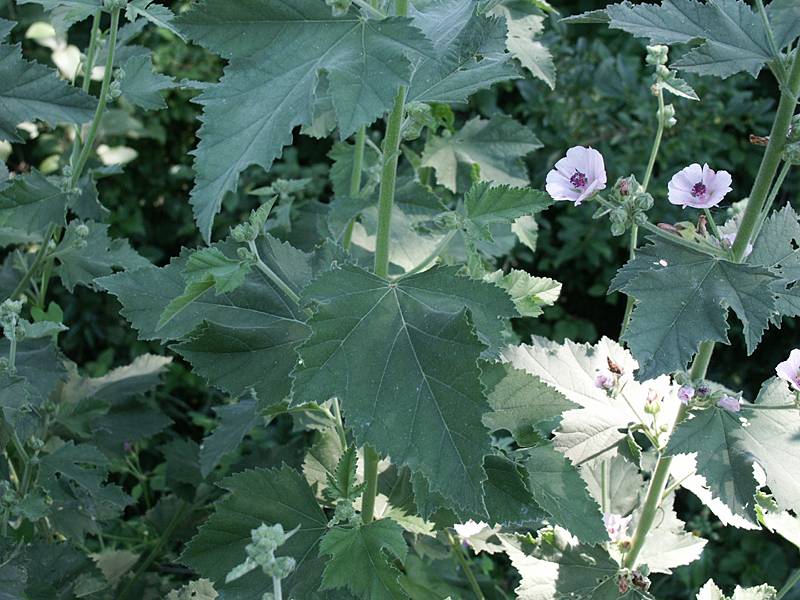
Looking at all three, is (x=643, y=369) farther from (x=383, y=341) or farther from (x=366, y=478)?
(x=366, y=478)

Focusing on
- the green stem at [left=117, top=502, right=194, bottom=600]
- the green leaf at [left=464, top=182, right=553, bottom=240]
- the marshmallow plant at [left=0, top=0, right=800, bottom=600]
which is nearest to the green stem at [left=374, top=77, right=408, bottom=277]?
the marshmallow plant at [left=0, top=0, right=800, bottom=600]

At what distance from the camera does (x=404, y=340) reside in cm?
124

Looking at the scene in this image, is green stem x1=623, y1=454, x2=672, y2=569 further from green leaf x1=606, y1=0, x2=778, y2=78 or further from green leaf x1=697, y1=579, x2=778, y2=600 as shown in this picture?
green leaf x1=606, y1=0, x2=778, y2=78

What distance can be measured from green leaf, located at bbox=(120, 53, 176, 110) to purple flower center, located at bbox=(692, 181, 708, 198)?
0.99 meters

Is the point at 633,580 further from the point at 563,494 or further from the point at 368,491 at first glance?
the point at 368,491

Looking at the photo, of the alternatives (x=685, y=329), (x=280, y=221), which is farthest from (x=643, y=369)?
(x=280, y=221)

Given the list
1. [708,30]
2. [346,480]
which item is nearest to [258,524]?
[346,480]

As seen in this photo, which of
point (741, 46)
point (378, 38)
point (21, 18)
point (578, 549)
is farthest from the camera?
point (21, 18)

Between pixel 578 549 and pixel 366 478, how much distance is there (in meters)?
0.40

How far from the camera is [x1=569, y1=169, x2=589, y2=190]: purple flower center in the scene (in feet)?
4.62

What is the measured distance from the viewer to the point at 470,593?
196 cm

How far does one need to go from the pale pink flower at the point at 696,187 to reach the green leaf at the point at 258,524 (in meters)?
0.70

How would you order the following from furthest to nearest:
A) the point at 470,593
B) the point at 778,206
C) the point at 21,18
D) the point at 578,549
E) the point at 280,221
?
the point at 21,18
the point at 778,206
the point at 280,221
the point at 470,593
the point at 578,549

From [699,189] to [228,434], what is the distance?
3.11 feet
